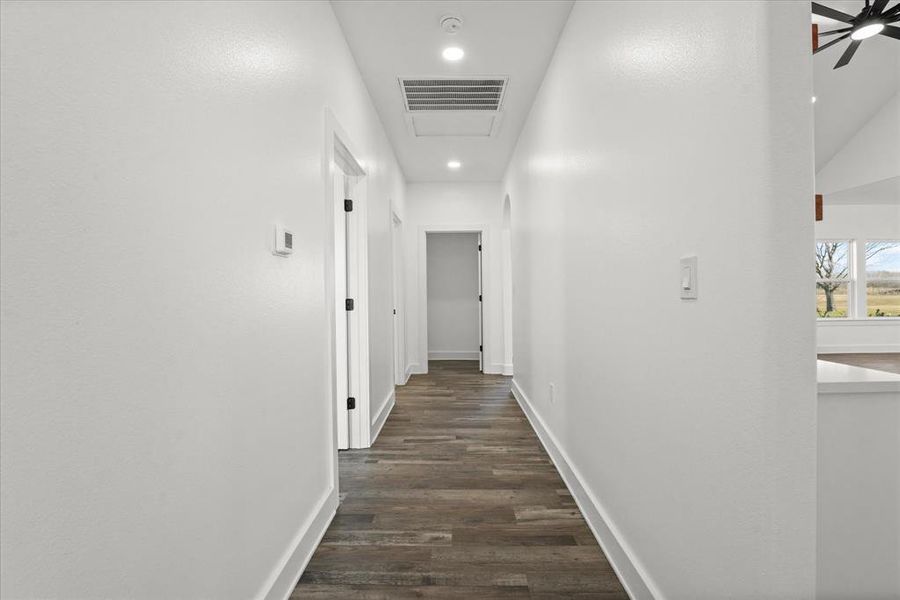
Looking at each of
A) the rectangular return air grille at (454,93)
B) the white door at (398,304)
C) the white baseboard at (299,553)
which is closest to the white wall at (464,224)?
the white door at (398,304)

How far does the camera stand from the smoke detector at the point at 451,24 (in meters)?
2.55

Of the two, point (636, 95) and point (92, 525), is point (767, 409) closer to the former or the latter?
point (636, 95)

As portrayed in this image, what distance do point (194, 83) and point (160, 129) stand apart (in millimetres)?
213

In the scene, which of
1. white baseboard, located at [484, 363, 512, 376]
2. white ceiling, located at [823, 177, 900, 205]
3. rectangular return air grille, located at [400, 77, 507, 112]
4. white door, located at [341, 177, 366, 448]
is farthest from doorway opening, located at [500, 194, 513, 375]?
white ceiling, located at [823, 177, 900, 205]

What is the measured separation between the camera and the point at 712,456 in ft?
3.77

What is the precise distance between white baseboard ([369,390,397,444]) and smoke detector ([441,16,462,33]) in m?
2.71

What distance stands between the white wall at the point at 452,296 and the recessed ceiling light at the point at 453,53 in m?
4.96

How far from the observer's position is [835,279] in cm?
699

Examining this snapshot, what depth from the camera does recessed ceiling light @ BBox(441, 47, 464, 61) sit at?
2.86 metres

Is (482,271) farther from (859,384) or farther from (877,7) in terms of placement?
(859,384)

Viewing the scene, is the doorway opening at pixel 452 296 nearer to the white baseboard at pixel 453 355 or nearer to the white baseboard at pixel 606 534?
the white baseboard at pixel 453 355

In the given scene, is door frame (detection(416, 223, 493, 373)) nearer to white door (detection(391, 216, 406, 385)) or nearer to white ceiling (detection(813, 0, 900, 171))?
white door (detection(391, 216, 406, 385))

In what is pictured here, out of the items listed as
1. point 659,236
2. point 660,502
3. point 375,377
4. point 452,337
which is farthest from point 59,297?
point 452,337

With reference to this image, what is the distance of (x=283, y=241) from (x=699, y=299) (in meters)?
1.37
